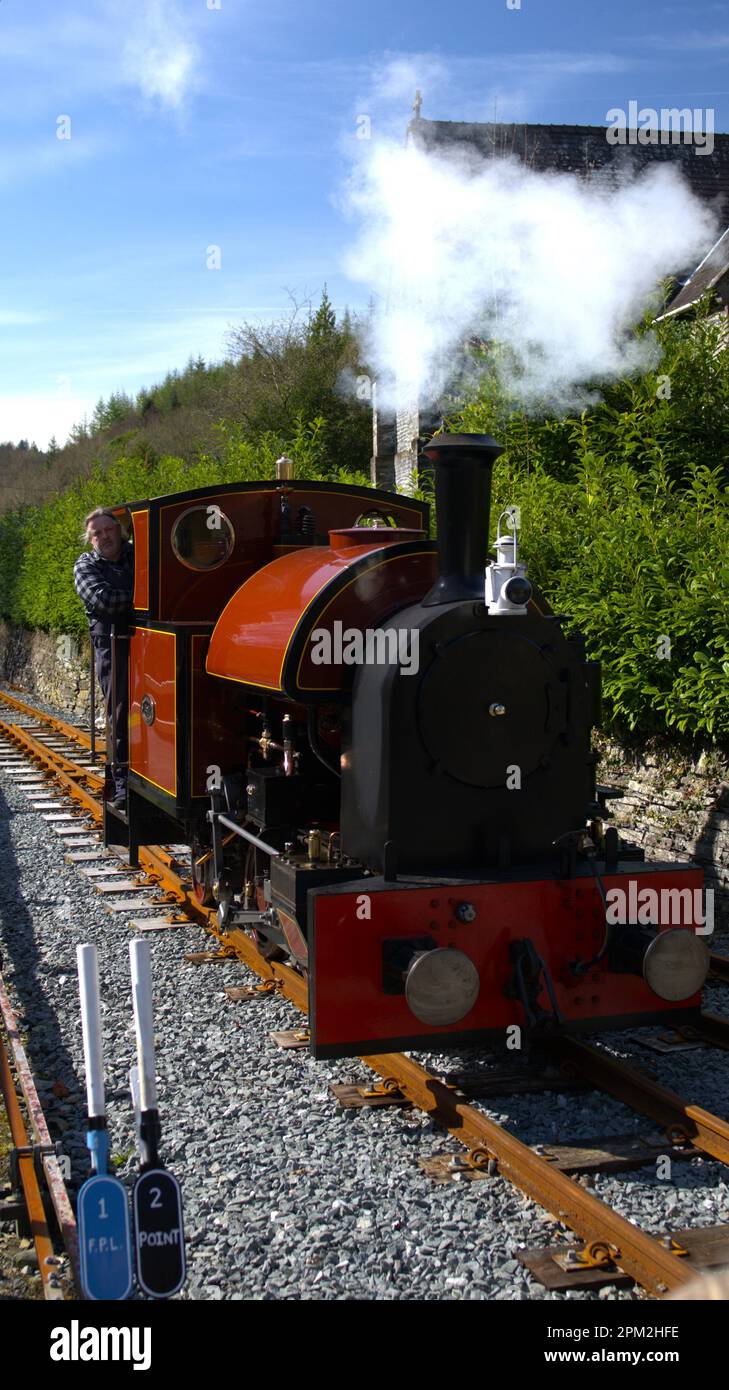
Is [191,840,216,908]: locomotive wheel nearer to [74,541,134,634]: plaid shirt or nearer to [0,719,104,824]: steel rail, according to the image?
[74,541,134,634]: plaid shirt

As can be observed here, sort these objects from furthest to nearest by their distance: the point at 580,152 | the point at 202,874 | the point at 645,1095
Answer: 1. the point at 580,152
2. the point at 202,874
3. the point at 645,1095

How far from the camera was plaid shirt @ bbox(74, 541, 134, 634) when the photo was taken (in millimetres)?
7148

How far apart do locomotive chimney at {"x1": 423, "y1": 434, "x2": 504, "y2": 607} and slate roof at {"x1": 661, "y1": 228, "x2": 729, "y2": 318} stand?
45.8ft

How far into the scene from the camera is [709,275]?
1814 centimetres

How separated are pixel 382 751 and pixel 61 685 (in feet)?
65.7

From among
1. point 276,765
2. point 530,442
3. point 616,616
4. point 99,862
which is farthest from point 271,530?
point 530,442

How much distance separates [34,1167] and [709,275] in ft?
56.6

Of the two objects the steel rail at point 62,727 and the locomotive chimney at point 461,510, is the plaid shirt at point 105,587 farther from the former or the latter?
the steel rail at point 62,727

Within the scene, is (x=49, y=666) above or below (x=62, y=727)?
above

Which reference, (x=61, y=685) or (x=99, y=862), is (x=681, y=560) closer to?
(x=99, y=862)

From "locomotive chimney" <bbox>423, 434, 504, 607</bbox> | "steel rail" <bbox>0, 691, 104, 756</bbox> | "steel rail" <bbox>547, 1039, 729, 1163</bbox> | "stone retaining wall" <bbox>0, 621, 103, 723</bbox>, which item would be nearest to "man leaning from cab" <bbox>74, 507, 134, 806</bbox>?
"locomotive chimney" <bbox>423, 434, 504, 607</bbox>

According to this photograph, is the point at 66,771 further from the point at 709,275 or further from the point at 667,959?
the point at 709,275

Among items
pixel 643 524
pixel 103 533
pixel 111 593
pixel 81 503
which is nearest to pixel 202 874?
pixel 111 593

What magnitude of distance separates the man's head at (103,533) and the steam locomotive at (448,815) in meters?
2.03
